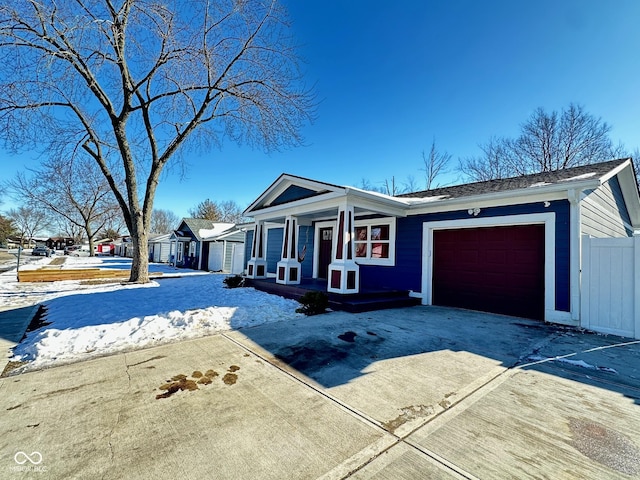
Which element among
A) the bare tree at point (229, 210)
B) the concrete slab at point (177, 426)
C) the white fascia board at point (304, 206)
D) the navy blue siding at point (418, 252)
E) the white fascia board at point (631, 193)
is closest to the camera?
the concrete slab at point (177, 426)

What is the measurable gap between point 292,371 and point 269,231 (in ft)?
34.7

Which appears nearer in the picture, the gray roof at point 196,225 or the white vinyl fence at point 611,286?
the white vinyl fence at point 611,286

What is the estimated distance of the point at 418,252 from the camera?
7777mm

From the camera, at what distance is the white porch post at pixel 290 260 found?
880 cm

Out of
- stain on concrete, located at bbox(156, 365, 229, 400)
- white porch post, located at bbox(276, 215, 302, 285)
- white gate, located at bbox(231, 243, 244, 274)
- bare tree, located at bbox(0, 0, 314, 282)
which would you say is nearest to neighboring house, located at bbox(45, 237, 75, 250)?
white gate, located at bbox(231, 243, 244, 274)

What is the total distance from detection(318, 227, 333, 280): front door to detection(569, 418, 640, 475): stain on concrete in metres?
8.56

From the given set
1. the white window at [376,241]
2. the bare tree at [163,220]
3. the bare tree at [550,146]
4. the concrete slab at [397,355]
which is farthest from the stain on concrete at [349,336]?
the bare tree at [163,220]

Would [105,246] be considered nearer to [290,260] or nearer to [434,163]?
[434,163]

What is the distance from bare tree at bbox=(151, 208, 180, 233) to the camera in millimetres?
61875

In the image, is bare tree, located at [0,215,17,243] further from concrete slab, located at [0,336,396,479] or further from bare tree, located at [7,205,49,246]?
concrete slab, located at [0,336,396,479]

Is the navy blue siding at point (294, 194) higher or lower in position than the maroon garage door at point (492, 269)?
higher

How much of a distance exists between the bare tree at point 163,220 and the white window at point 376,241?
6112cm

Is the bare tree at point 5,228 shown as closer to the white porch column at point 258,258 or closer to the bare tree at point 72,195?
the bare tree at point 72,195

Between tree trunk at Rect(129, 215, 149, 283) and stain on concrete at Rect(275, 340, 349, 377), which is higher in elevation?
tree trunk at Rect(129, 215, 149, 283)
